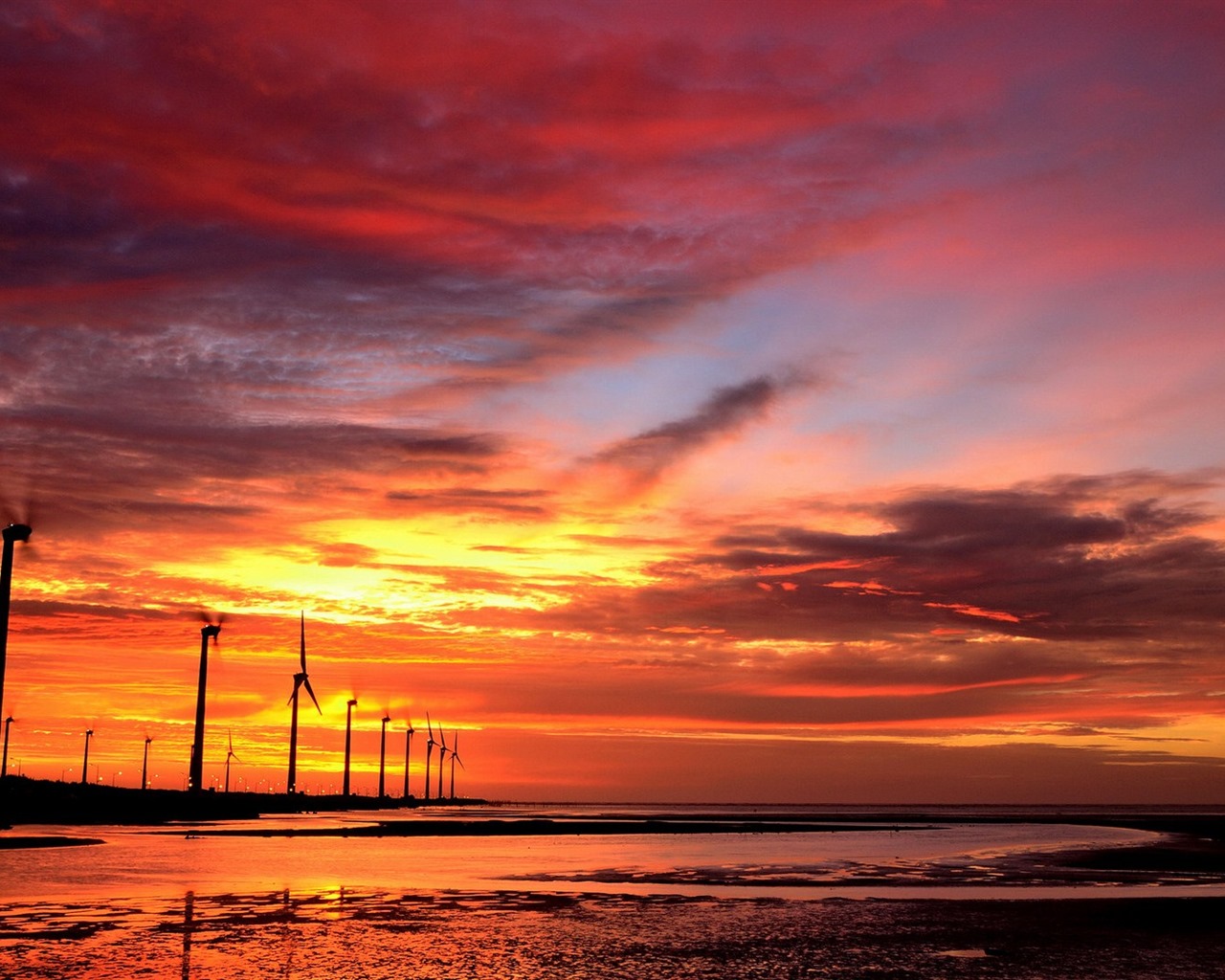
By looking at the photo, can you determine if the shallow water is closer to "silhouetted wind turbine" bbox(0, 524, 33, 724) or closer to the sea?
the sea

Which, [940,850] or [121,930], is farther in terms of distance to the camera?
[940,850]

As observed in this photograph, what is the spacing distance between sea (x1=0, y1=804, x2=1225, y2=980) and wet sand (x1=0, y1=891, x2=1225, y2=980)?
0.37ft

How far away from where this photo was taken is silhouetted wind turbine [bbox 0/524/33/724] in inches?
3420

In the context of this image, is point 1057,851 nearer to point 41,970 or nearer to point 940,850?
point 940,850

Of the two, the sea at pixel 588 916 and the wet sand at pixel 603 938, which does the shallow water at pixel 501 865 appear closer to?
the sea at pixel 588 916

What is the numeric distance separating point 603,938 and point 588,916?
5663mm

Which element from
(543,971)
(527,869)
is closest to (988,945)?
(543,971)

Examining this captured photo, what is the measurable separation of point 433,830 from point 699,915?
288 ft

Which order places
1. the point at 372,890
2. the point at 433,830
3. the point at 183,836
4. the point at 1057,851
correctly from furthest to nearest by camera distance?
the point at 433,830, the point at 183,836, the point at 1057,851, the point at 372,890

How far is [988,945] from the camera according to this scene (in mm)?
32031

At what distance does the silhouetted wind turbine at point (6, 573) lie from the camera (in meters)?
86.9

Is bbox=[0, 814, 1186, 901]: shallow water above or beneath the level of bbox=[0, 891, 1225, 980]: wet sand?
beneath

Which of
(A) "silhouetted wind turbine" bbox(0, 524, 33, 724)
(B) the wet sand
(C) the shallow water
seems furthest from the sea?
(A) "silhouetted wind turbine" bbox(0, 524, 33, 724)

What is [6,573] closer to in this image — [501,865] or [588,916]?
[501,865]
